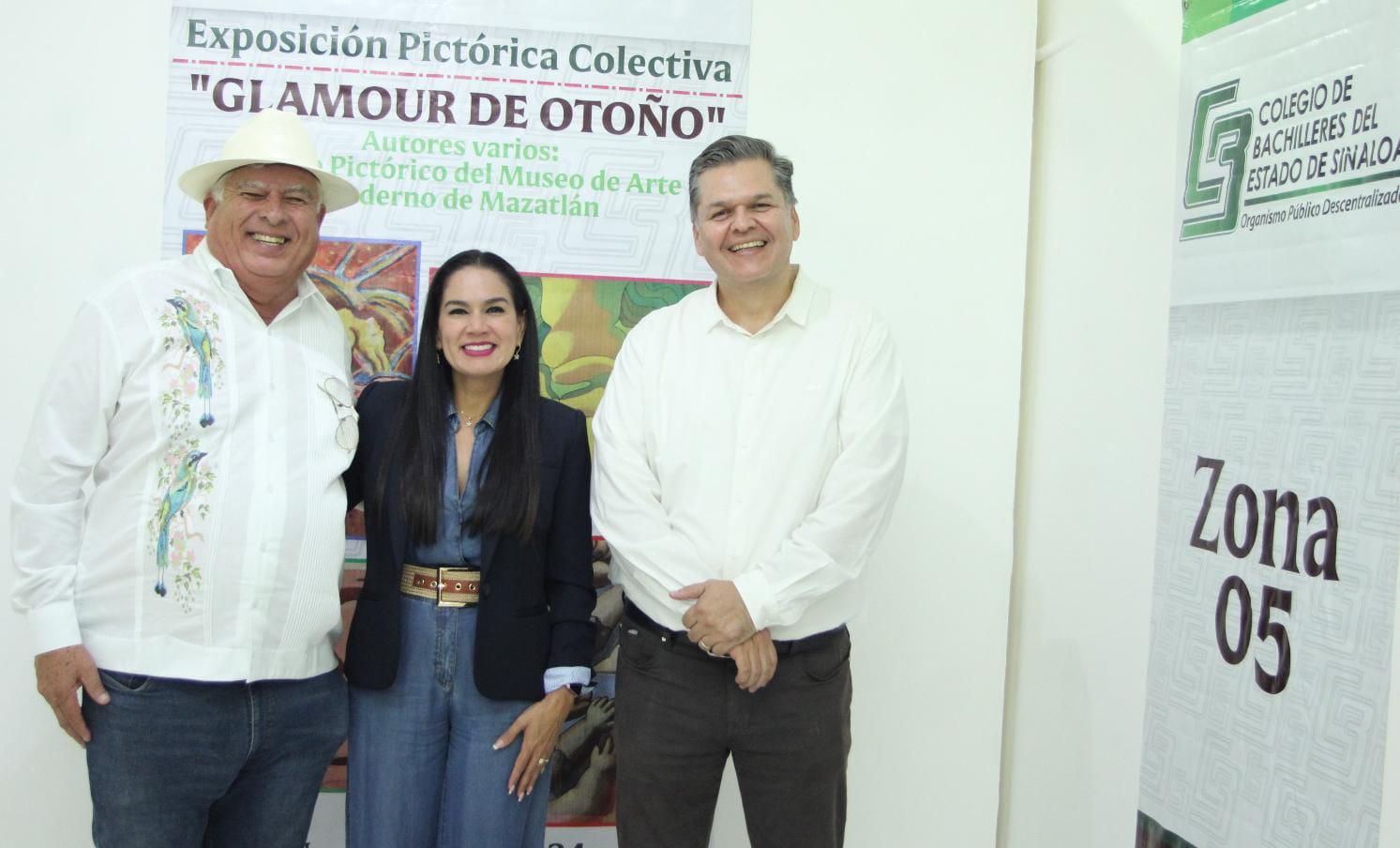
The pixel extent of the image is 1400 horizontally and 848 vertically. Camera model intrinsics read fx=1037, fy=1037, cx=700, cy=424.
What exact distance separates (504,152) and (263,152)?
2.90 ft

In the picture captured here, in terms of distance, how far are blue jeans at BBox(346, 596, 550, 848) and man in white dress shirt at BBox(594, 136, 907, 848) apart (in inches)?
11.1

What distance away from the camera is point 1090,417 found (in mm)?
2719

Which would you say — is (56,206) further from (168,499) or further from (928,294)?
(928,294)

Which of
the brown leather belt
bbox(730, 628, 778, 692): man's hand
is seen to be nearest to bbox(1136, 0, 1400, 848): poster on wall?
bbox(730, 628, 778, 692): man's hand

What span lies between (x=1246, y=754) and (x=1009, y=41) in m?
2.01

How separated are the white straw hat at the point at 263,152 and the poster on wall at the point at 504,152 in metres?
0.64

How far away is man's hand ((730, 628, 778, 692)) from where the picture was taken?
2.03 metres

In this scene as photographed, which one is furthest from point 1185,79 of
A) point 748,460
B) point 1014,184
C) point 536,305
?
point 536,305

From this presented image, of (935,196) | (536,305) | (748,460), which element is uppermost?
(935,196)

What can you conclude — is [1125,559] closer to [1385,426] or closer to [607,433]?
[1385,426]

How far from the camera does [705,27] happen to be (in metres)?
2.91

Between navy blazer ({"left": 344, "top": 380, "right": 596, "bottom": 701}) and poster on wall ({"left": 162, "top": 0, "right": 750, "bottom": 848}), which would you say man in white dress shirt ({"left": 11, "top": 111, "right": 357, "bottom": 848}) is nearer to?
navy blazer ({"left": 344, "top": 380, "right": 596, "bottom": 701})

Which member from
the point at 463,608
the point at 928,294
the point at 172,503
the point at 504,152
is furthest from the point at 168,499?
the point at 928,294

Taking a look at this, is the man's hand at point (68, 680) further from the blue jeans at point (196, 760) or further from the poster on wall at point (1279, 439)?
the poster on wall at point (1279, 439)
